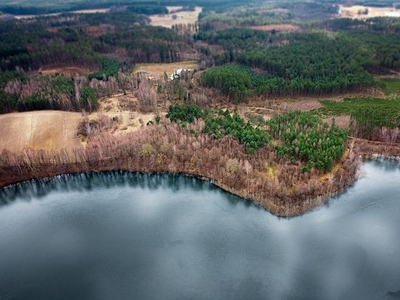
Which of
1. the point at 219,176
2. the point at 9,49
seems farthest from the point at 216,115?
the point at 9,49

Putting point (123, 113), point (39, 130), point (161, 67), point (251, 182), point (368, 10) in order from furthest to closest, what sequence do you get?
point (368, 10), point (161, 67), point (123, 113), point (39, 130), point (251, 182)

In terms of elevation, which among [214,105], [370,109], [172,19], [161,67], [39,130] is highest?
[172,19]

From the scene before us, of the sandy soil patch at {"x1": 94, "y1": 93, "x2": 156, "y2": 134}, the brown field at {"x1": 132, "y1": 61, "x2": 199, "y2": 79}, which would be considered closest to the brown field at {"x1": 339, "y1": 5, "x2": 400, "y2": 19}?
the brown field at {"x1": 132, "y1": 61, "x2": 199, "y2": 79}

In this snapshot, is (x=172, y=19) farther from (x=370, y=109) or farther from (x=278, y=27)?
(x=370, y=109)

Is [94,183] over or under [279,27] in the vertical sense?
under

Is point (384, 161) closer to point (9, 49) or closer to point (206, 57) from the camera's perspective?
point (206, 57)

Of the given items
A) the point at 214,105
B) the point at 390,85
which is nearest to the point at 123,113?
the point at 214,105

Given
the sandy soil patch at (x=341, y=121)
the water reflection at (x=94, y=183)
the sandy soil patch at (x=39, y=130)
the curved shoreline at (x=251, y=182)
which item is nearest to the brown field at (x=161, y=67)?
the sandy soil patch at (x=39, y=130)
